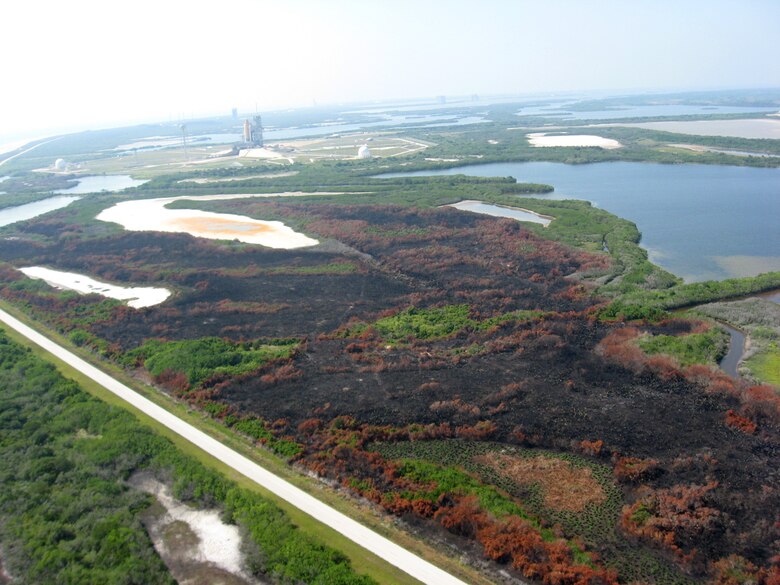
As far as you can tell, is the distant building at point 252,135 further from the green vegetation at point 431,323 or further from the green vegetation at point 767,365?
the green vegetation at point 767,365

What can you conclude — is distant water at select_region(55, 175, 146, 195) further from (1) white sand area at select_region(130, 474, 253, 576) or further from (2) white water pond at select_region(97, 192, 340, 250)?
(1) white sand area at select_region(130, 474, 253, 576)

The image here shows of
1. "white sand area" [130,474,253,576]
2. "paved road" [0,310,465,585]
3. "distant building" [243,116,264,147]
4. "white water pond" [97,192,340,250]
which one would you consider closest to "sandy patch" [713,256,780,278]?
"white water pond" [97,192,340,250]

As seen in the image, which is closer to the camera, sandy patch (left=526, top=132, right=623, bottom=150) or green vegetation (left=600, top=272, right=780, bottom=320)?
green vegetation (left=600, top=272, right=780, bottom=320)

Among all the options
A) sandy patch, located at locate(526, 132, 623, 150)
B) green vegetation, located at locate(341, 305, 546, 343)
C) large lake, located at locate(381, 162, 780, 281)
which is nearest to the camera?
green vegetation, located at locate(341, 305, 546, 343)

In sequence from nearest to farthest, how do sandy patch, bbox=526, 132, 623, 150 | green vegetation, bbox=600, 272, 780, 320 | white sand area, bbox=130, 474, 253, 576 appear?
white sand area, bbox=130, 474, 253, 576
green vegetation, bbox=600, 272, 780, 320
sandy patch, bbox=526, 132, 623, 150

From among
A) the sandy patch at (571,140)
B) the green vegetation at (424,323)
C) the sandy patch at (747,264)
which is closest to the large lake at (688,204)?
the sandy patch at (747,264)

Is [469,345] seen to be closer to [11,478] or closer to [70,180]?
[11,478]

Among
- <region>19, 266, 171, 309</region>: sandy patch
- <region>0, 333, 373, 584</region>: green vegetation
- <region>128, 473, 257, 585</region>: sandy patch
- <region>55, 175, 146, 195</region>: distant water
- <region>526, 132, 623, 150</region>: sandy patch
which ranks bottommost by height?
<region>128, 473, 257, 585</region>: sandy patch
